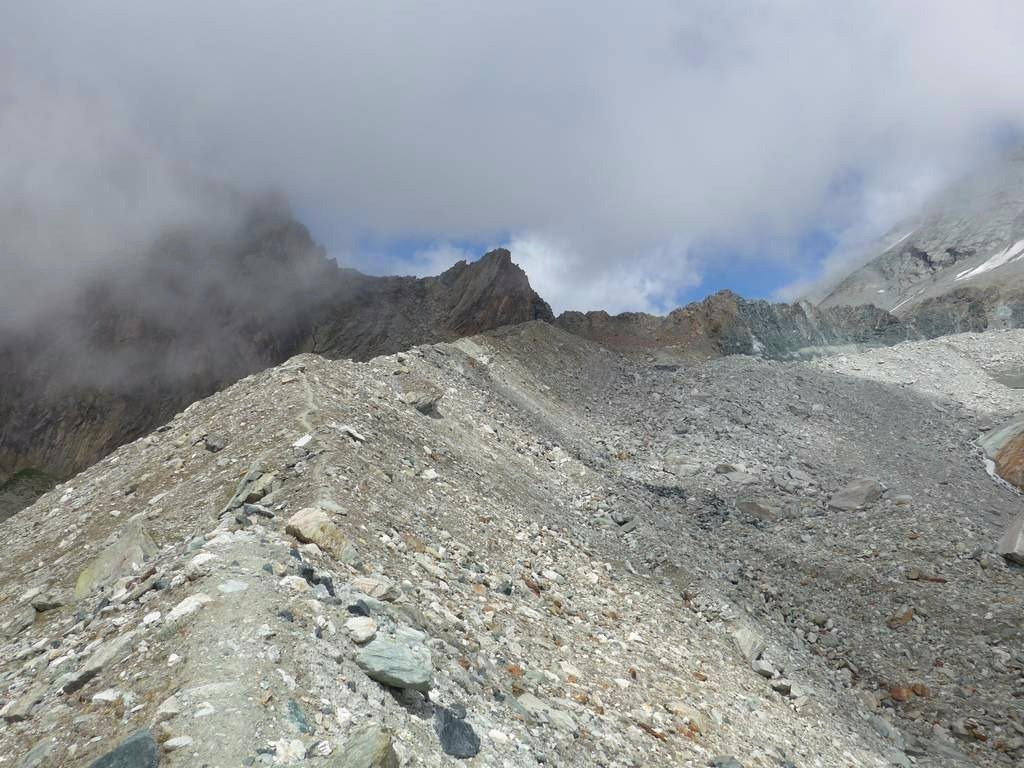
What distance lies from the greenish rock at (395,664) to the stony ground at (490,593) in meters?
0.03

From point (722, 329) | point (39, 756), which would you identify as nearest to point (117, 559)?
point (39, 756)

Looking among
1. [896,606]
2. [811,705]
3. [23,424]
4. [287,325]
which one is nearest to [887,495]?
[896,606]

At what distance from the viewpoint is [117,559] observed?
9094mm

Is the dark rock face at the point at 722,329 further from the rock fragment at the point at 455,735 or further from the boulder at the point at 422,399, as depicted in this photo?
the rock fragment at the point at 455,735

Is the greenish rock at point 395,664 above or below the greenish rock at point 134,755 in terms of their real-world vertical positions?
above

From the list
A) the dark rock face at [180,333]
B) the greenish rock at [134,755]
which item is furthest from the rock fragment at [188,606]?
the dark rock face at [180,333]

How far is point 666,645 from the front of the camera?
10.1m

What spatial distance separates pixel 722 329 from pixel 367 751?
40611 millimetres

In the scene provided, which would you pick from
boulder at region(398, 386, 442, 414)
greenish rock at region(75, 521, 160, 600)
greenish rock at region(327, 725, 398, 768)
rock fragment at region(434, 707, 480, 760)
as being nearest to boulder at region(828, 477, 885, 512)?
boulder at region(398, 386, 442, 414)

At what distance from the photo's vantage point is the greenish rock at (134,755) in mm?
3887

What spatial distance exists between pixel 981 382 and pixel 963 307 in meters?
34.9

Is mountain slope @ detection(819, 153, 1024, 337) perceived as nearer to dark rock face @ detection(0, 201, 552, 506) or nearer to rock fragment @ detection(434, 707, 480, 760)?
dark rock face @ detection(0, 201, 552, 506)

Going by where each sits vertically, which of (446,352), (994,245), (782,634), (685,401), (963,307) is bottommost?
(782,634)

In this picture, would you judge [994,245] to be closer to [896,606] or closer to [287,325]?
[287,325]
